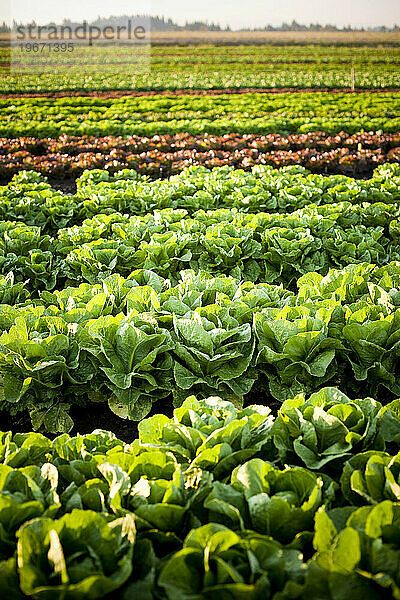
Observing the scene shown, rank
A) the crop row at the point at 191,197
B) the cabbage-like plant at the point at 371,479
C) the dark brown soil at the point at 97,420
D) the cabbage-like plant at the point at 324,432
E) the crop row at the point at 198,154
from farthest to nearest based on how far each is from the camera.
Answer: the crop row at the point at 198,154 → the crop row at the point at 191,197 → the dark brown soil at the point at 97,420 → the cabbage-like plant at the point at 324,432 → the cabbage-like plant at the point at 371,479

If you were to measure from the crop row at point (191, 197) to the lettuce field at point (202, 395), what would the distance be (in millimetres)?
32

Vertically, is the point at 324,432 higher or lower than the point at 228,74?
lower

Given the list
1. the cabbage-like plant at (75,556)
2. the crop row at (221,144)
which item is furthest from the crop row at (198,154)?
the cabbage-like plant at (75,556)

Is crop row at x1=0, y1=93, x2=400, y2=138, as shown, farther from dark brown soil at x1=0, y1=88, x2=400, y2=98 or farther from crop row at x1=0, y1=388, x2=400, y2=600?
crop row at x1=0, y1=388, x2=400, y2=600

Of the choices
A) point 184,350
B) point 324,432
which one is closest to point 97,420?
point 184,350

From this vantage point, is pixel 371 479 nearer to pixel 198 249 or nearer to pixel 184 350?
pixel 184 350

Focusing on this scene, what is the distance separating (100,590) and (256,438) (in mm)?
792

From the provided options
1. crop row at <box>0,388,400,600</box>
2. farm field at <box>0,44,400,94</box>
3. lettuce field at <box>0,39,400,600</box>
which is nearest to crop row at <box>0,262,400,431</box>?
lettuce field at <box>0,39,400,600</box>

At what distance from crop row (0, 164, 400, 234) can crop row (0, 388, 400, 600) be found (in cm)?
372

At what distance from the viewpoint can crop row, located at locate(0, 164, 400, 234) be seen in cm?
542

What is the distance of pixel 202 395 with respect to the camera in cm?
267

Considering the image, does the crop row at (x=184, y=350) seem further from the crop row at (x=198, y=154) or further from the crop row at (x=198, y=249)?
the crop row at (x=198, y=154)

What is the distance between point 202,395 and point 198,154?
278 inches

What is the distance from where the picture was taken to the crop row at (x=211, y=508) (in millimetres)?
1188
